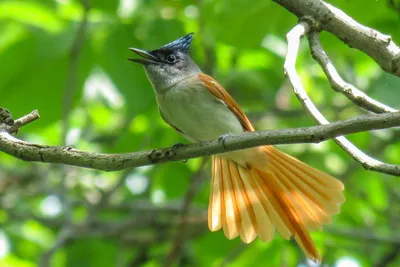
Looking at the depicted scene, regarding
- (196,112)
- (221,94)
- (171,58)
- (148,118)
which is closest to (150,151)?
(196,112)

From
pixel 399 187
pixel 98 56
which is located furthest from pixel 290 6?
pixel 399 187

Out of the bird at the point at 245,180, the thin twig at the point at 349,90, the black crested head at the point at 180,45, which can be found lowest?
the thin twig at the point at 349,90

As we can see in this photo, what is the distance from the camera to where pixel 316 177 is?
3793 mm

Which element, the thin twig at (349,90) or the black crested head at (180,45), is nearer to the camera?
the thin twig at (349,90)

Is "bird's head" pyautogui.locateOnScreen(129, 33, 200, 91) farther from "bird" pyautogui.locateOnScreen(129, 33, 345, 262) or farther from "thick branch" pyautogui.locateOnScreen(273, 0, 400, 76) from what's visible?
"thick branch" pyautogui.locateOnScreen(273, 0, 400, 76)

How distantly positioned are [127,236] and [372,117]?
3.75m

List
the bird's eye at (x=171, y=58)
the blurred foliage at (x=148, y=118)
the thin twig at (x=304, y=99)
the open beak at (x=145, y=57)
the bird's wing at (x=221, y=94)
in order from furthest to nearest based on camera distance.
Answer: the bird's eye at (x=171, y=58)
the blurred foliage at (x=148, y=118)
the open beak at (x=145, y=57)
the bird's wing at (x=221, y=94)
the thin twig at (x=304, y=99)

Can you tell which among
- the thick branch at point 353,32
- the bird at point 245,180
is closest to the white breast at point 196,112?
the bird at point 245,180

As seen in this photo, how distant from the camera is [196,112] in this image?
3672mm

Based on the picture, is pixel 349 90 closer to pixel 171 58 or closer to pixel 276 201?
pixel 276 201

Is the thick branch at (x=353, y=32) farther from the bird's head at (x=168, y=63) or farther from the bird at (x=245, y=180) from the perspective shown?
the bird's head at (x=168, y=63)

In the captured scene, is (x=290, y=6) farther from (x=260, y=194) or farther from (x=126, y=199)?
(x=126, y=199)

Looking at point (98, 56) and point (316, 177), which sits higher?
point (98, 56)

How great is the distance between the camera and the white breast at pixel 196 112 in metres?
3.67
